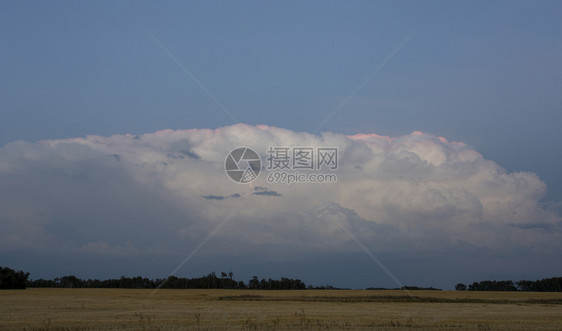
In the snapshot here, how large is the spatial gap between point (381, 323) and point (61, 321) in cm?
2123

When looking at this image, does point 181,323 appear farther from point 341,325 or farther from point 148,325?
point 341,325

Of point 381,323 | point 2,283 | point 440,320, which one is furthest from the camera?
point 2,283

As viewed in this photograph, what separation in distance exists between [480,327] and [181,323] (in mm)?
19041

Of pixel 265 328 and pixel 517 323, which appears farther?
pixel 517 323

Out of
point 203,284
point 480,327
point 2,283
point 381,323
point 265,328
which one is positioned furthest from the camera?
point 203,284

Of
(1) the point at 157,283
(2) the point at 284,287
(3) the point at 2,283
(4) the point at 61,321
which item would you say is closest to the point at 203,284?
(1) the point at 157,283

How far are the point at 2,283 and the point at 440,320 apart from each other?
99680 mm

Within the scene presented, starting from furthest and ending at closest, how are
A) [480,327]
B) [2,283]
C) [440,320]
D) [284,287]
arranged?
[284,287]
[2,283]
[440,320]
[480,327]

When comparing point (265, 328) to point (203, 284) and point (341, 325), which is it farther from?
point (203, 284)

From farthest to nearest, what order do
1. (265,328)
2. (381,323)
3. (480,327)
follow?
1. (381,323)
2. (480,327)
3. (265,328)

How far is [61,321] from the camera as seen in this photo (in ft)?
110

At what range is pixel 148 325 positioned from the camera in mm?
31359

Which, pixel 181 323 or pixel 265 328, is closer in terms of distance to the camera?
pixel 265 328

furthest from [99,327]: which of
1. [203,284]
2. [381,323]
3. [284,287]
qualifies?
[203,284]
